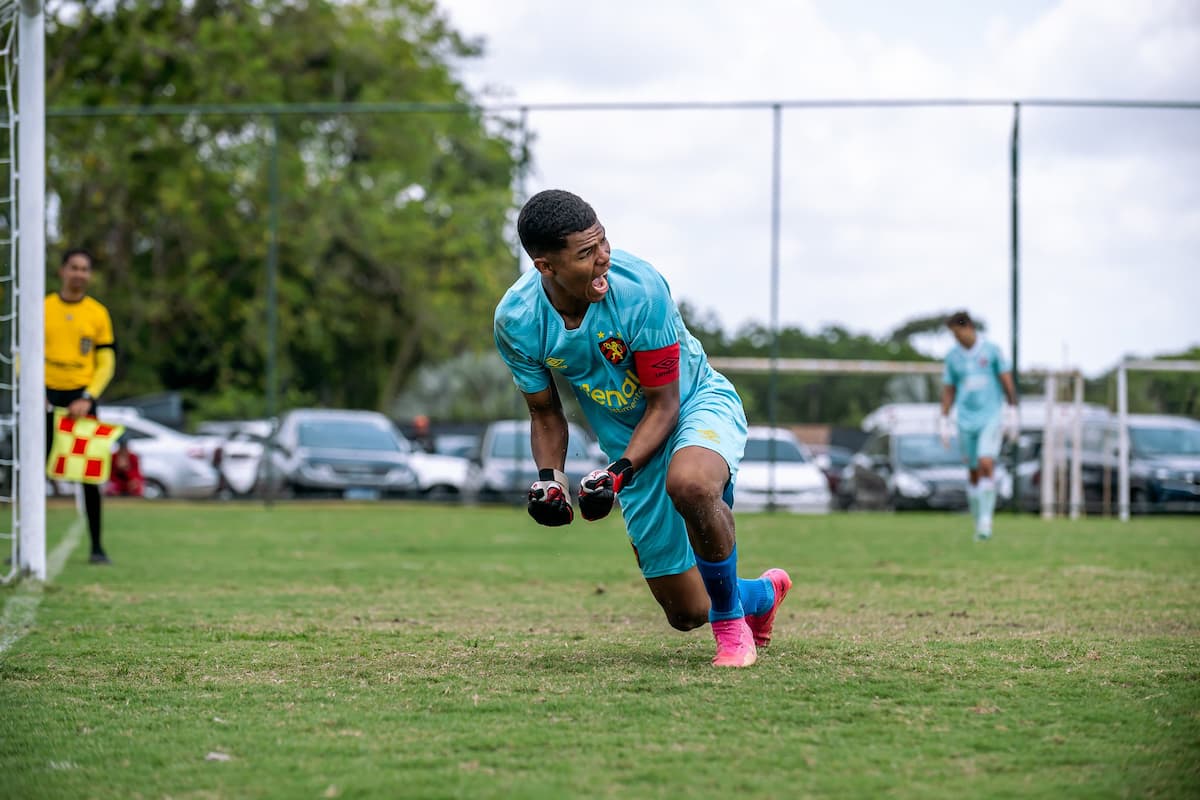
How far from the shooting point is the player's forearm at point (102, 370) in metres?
9.06

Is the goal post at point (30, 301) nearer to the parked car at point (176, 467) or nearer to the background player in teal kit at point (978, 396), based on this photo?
the background player in teal kit at point (978, 396)

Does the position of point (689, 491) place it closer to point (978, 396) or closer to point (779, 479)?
point (978, 396)

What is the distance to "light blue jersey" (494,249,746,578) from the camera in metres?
4.81

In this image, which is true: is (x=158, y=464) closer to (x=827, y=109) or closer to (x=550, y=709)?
(x=827, y=109)

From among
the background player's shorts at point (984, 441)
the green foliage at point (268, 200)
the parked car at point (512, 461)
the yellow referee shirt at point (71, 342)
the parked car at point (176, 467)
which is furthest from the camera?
the green foliage at point (268, 200)

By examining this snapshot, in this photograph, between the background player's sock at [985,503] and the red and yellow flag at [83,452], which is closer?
the red and yellow flag at [83,452]

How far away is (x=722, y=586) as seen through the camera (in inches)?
196

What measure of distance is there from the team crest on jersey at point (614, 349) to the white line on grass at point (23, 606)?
2.71 m

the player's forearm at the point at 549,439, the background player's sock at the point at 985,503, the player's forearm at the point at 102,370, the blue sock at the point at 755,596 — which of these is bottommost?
the background player's sock at the point at 985,503

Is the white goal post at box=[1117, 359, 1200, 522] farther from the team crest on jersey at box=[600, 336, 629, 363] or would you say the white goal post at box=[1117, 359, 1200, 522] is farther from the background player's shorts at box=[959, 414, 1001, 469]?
the team crest on jersey at box=[600, 336, 629, 363]

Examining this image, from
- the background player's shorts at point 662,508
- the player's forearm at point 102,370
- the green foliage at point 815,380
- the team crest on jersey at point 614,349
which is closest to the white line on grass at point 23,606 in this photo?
the player's forearm at point 102,370

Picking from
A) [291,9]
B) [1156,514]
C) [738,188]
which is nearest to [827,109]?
[738,188]

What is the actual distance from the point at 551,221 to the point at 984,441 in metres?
9.04

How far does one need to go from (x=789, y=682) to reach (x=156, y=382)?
80.4 ft
